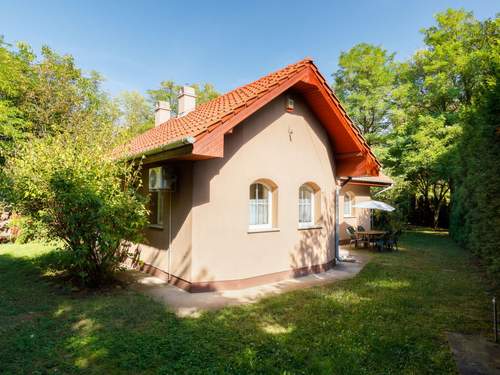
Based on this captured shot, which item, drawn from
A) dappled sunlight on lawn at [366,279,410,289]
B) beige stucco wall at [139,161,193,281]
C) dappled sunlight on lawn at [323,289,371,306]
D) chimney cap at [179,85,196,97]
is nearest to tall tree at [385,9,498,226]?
dappled sunlight on lawn at [366,279,410,289]

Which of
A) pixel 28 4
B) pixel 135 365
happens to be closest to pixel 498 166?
pixel 135 365

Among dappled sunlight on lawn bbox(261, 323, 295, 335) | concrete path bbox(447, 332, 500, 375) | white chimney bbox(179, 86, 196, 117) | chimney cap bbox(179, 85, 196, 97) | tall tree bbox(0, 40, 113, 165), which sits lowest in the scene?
concrete path bbox(447, 332, 500, 375)

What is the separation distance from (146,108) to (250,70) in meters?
20.2

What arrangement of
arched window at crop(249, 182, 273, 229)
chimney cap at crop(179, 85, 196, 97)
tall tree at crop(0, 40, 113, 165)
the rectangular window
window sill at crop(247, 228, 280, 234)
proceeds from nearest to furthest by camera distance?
window sill at crop(247, 228, 280, 234) < arched window at crop(249, 182, 273, 229) < the rectangular window < chimney cap at crop(179, 85, 196, 97) < tall tree at crop(0, 40, 113, 165)

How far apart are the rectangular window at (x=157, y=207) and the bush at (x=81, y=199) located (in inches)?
54.0

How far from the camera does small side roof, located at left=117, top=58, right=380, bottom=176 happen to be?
638 centimetres

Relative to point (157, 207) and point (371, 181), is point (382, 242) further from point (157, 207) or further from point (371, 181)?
point (157, 207)

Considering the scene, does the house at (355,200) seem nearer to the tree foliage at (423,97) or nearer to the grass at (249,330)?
the tree foliage at (423,97)

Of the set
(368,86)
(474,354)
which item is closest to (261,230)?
(474,354)

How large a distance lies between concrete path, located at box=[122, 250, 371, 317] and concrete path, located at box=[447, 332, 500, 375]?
371 centimetres

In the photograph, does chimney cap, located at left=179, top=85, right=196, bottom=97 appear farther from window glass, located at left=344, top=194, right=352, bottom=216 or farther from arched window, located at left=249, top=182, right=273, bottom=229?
window glass, located at left=344, top=194, right=352, bottom=216

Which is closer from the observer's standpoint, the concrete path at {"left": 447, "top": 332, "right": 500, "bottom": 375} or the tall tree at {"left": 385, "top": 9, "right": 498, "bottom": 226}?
the concrete path at {"left": 447, "top": 332, "right": 500, "bottom": 375}

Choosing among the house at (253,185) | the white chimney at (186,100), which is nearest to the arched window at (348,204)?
the house at (253,185)

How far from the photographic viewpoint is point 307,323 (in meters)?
5.35
